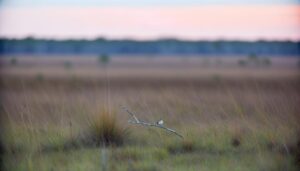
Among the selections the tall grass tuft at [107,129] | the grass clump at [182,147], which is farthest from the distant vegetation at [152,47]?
the grass clump at [182,147]

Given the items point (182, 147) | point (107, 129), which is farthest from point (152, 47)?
point (182, 147)

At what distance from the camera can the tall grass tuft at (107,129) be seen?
28.4ft

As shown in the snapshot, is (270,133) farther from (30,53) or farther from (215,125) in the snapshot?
(30,53)

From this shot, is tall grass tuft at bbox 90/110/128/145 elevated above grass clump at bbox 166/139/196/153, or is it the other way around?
tall grass tuft at bbox 90/110/128/145

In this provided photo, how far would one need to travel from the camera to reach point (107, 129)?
8656mm

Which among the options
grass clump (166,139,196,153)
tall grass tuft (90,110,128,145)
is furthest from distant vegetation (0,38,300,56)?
grass clump (166,139,196,153)

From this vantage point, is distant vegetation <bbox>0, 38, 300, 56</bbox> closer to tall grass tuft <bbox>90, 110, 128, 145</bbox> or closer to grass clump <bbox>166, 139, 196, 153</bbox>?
tall grass tuft <bbox>90, 110, 128, 145</bbox>

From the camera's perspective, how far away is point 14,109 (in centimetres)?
1050

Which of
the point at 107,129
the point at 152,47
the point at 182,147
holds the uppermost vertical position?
the point at 107,129

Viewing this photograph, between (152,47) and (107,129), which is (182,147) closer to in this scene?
(107,129)

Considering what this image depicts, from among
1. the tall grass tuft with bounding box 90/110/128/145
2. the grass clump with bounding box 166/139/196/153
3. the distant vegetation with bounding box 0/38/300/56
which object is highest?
the tall grass tuft with bounding box 90/110/128/145

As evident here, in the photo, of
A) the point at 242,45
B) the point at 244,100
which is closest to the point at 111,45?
the point at 242,45

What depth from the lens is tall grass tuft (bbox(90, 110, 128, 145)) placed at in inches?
340

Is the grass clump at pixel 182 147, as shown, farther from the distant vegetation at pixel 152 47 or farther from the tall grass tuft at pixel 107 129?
the distant vegetation at pixel 152 47
